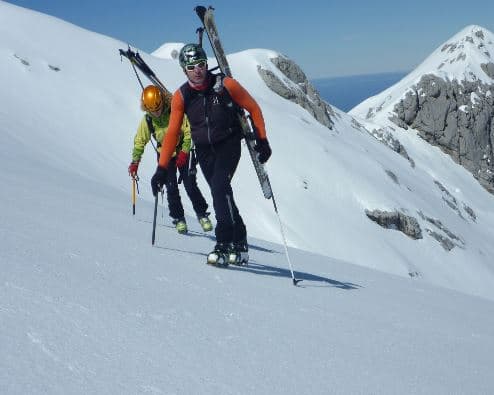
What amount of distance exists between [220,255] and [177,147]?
2.69m

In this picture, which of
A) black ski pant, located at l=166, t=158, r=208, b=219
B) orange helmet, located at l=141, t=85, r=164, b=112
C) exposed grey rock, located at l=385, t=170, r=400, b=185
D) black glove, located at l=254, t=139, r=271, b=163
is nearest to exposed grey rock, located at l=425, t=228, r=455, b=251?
exposed grey rock, located at l=385, t=170, r=400, b=185

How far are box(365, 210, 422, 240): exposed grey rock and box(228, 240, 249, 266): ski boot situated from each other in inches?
949

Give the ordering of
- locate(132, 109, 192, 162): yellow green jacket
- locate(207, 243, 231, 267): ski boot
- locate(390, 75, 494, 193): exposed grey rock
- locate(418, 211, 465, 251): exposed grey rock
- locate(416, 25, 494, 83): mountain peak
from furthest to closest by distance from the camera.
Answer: locate(416, 25, 494, 83): mountain peak, locate(390, 75, 494, 193): exposed grey rock, locate(418, 211, 465, 251): exposed grey rock, locate(132, 109, 192, 162): yellow green jacket, locate(207, 243, 231, 267): ski boot

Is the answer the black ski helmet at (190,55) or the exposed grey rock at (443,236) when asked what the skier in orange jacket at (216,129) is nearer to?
the black ski helmet at (190,55)

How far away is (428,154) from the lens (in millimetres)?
68125

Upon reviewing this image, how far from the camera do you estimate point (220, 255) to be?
6.03 m

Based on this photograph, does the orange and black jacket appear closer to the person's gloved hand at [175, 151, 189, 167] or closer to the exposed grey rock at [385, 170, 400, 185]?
the person's gloved hand at [175, 151, 189, 167]

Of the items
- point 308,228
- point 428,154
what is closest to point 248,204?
point 308,228

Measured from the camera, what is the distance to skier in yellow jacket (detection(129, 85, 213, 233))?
7.76 metres

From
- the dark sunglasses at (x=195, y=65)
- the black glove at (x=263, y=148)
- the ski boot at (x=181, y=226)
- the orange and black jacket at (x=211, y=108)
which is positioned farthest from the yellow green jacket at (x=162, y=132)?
the dark sunglasses at (x=195, y=65)

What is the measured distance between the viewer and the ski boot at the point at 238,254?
620 cm

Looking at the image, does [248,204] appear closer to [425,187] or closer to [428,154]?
[425,187]

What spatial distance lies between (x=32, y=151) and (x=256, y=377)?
1134 cm

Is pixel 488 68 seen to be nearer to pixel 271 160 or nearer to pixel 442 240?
pixel 442 240
